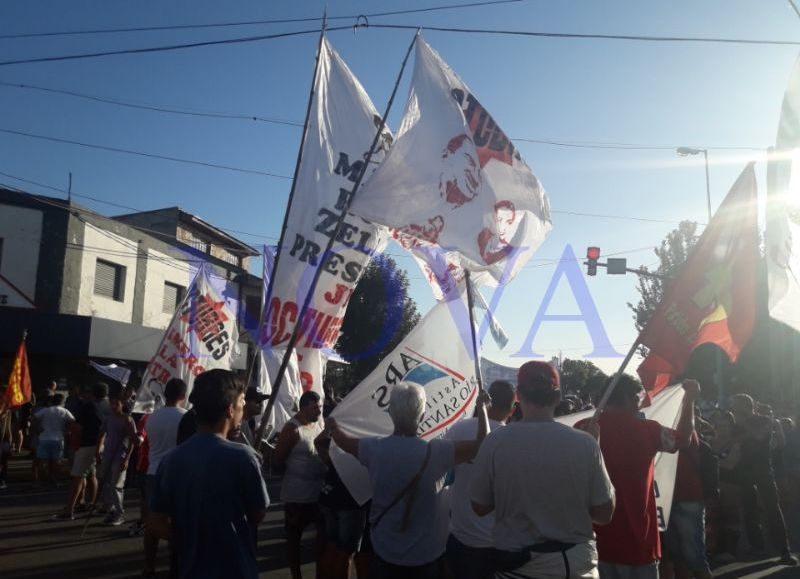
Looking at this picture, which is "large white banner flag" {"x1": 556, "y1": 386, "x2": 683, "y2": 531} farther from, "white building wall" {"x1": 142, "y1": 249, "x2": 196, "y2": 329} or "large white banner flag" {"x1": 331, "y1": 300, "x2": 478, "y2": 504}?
"white building wall" {"x1": 142, "y1": 249, "x2": 196, "y2": 329}

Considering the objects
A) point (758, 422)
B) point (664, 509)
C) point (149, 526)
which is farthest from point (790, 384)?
point (149, 526)

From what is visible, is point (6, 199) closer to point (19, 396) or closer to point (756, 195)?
point (19, 396)

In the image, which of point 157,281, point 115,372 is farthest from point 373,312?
point 115,372

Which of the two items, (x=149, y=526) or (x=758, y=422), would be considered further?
(x=758, y=422)

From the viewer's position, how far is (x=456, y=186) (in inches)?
184

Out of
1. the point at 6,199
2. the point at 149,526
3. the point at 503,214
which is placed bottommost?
the point at 149,526

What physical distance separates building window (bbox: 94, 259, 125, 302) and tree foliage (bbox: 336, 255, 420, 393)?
11.2 m

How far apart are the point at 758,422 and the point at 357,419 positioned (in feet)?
19.1

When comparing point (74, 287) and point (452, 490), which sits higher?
point (74, 287)

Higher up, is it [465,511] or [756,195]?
[756,195]

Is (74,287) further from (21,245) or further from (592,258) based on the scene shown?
(592,258)

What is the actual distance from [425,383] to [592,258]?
1195 cm

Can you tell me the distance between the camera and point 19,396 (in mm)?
12070

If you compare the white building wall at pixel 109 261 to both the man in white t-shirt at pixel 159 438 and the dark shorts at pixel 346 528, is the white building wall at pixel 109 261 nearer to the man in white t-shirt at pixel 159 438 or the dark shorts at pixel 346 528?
the man in white t-shirt at pixel 159 438
